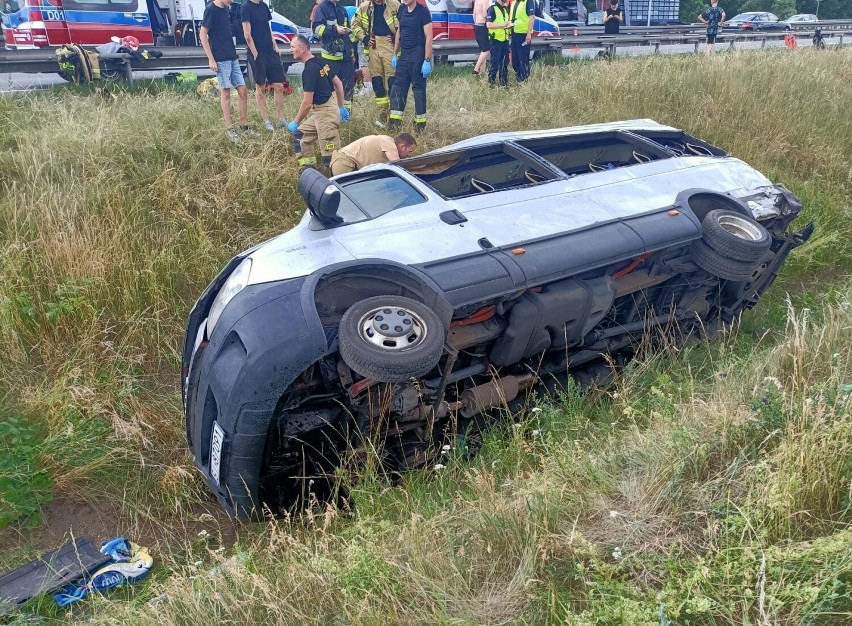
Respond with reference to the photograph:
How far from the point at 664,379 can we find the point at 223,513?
3.07m

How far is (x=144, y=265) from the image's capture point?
234 inches

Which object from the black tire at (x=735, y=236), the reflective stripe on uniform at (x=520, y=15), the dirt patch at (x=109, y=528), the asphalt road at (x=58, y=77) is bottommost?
the dirt patch at (x=109, y=528)

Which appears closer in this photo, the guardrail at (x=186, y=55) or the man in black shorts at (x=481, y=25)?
the guardrail at (x=186, y=55)

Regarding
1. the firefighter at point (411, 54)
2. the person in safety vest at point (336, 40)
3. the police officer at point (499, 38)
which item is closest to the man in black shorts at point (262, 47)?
the person in safety vest at point (336, 40)

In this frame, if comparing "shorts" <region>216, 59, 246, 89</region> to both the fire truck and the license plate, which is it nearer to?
the license plate

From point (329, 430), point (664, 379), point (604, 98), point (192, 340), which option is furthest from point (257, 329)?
point (604, 98)

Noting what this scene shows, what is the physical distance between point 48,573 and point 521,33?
9979mm

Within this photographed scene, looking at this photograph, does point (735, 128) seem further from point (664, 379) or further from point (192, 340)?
point (192, 340)

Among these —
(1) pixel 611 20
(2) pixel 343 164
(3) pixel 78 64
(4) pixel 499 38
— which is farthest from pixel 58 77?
(1) pixel 611 20

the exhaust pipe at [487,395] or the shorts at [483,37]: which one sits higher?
the shorts at [483,37]

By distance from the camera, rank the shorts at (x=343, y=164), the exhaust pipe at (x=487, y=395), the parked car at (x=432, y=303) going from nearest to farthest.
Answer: the parked car at (x=432, y=303), the exhaust pipe at (x=487, y=395), the shorts at (x=343, y=164)

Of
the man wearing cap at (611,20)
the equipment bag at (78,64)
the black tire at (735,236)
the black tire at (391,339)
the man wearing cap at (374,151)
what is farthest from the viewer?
the man wearing cap at (611,20)

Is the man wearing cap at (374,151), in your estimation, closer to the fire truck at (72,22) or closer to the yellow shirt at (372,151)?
the yellow shirt at (372,151)

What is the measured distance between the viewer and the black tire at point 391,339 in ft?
10.0
